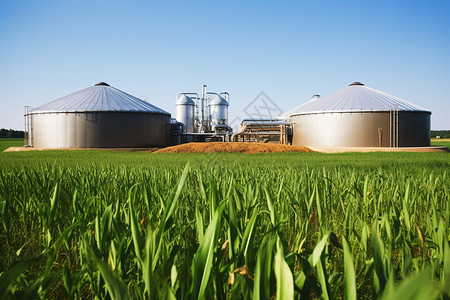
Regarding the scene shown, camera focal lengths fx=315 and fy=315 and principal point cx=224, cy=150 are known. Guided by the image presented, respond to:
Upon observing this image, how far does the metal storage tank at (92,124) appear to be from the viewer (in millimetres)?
19188

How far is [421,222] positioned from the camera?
171 cm

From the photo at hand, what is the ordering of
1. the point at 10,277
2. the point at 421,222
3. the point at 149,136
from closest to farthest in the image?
the point at 10,277
the point at 421,222
the point at 149,136

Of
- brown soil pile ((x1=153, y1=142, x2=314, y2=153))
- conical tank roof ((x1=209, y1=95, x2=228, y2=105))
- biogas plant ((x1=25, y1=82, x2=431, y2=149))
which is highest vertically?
conical tank roof ((x1=209, y1=95, x2=228, y2=105))

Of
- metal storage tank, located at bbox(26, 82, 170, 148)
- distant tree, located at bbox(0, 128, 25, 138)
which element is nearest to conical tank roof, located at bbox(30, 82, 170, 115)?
metal storage tank, located at bbox(26, 82, 170, 148)

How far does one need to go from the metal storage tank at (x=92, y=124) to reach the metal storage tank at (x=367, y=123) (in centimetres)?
1084

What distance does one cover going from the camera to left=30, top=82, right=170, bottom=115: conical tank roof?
64.1ft

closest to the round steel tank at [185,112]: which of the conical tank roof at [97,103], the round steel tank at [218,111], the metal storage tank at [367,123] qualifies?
the round steel tank at [218,111]

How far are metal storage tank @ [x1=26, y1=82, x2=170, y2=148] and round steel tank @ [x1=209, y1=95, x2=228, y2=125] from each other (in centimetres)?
768

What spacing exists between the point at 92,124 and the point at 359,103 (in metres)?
16.5

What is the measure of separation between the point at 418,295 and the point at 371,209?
1859 mm

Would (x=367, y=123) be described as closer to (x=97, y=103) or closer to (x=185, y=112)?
(x=185, y=112)

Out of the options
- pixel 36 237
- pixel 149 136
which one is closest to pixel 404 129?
pixel 149 136

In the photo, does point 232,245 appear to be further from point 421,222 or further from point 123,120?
point 123,120

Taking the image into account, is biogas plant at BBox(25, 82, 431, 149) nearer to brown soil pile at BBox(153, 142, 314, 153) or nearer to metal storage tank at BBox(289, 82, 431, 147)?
metal storage tank at BBox(289, 82, 431, 147)
